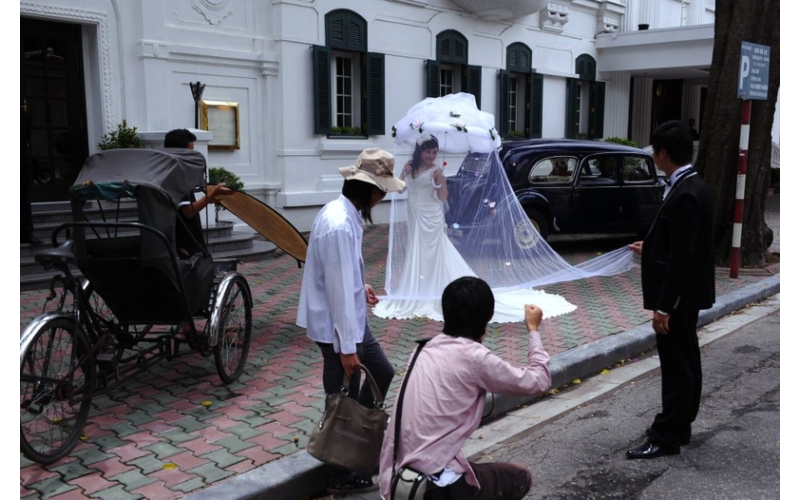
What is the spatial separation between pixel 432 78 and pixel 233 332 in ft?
→ 38.3

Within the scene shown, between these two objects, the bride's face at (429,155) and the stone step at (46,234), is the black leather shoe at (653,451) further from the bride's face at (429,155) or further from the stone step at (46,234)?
the stone step at (46,234)

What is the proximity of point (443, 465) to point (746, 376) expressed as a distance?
171 inches

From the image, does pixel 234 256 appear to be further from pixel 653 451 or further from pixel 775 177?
pixel 775 177

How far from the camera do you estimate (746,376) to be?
6.16 meters

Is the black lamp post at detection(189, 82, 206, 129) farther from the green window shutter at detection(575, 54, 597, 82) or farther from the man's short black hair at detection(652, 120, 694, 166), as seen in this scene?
the green window shutter at detection(575, 54, 597, 82)

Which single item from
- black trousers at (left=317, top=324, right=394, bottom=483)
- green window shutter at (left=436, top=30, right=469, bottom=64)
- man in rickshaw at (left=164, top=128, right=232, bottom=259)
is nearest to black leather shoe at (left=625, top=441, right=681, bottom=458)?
black trousers at (left=317, top=324, right=394, bottom=483)

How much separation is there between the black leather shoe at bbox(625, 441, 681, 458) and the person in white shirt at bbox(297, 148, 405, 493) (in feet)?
5.47

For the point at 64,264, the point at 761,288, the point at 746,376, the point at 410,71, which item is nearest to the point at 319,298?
the point at 64,264

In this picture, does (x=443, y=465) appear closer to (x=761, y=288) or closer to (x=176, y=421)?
(x=176, y=421)

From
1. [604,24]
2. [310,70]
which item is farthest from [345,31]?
[604,24]

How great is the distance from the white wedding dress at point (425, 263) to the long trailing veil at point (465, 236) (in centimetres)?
1

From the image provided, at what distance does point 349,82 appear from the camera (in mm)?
14891

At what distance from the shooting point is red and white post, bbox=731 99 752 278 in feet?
32.1

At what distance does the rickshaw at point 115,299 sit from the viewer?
3.92 meters
